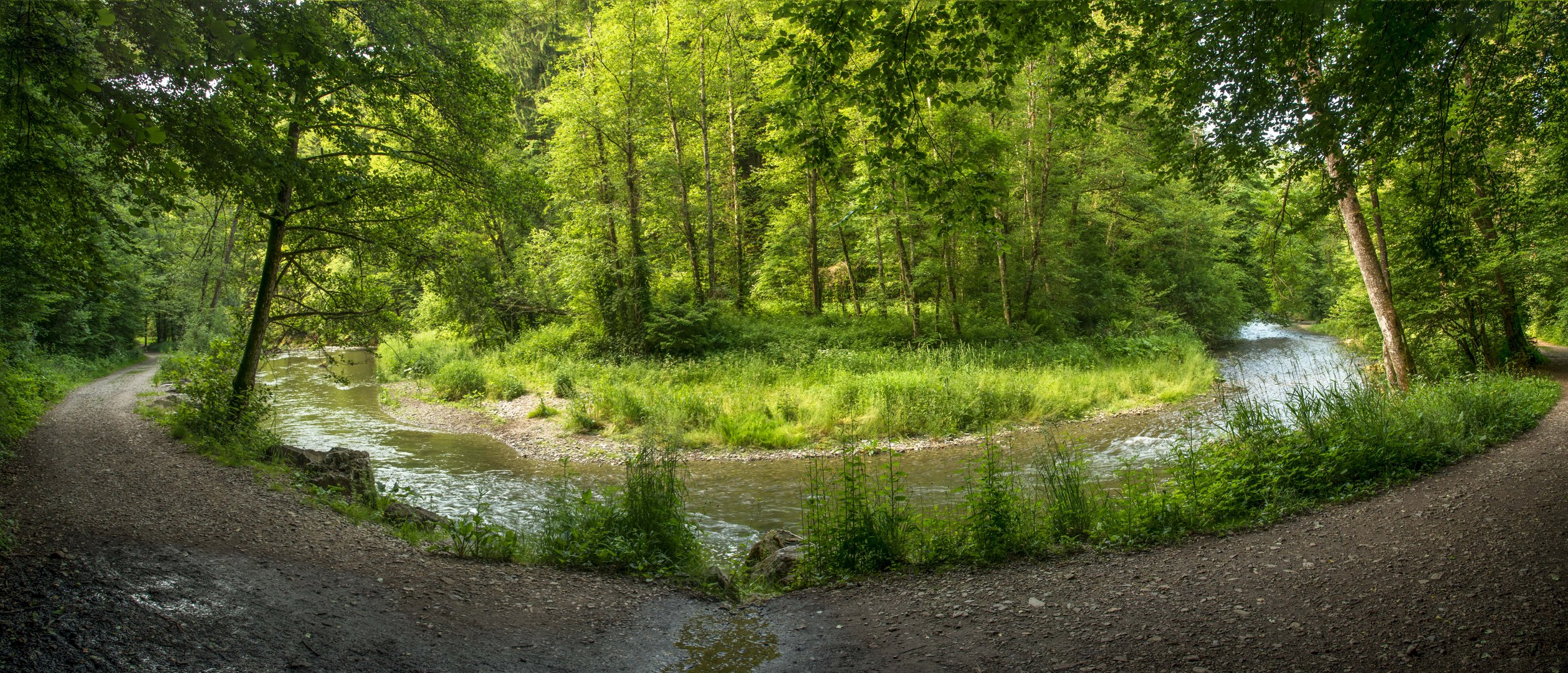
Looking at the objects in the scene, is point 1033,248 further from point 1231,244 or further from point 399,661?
point 399,661

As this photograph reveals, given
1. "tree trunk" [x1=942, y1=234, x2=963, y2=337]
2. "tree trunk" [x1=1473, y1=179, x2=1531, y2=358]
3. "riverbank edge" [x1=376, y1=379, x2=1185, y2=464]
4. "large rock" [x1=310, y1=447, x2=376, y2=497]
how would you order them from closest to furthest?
"large rock" [x1=310, y1=447, x2=376, y2=497]
"tree trunk" [x1=1473, y1=179, x2=1531, y2=358]
"riverbank edge" [x1=376, y1=379, x2=1185, y2=464]
"tree trunk" [x1=942, y1=234, x2=963, y2=337]

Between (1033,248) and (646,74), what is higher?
(646,74)

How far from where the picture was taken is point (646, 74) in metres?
21.0

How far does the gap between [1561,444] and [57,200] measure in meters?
13.9

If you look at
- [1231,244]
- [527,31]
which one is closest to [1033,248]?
[1231,244]

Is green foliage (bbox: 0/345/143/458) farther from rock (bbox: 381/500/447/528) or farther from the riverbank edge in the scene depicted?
the riverbank edge

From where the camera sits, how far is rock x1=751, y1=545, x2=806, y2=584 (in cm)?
604

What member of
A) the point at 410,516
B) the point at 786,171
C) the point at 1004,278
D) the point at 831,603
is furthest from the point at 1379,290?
the point at 786,171

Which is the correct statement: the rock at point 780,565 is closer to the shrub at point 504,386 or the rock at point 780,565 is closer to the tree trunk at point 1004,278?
the shrub at point 504,386

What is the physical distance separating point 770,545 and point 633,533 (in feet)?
4.85

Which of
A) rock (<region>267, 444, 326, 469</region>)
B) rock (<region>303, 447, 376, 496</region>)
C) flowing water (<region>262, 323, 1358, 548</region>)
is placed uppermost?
rock (<region>267, 444, 326, 469</region>)

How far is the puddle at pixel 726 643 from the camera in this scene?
435cm

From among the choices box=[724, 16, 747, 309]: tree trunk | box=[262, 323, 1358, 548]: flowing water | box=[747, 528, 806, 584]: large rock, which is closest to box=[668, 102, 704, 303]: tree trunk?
box=[724, 16, 747, 309]: tree trunk

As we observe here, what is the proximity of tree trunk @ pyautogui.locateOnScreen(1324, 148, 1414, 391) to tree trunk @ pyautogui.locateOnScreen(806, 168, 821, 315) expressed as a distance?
47.4 feet
